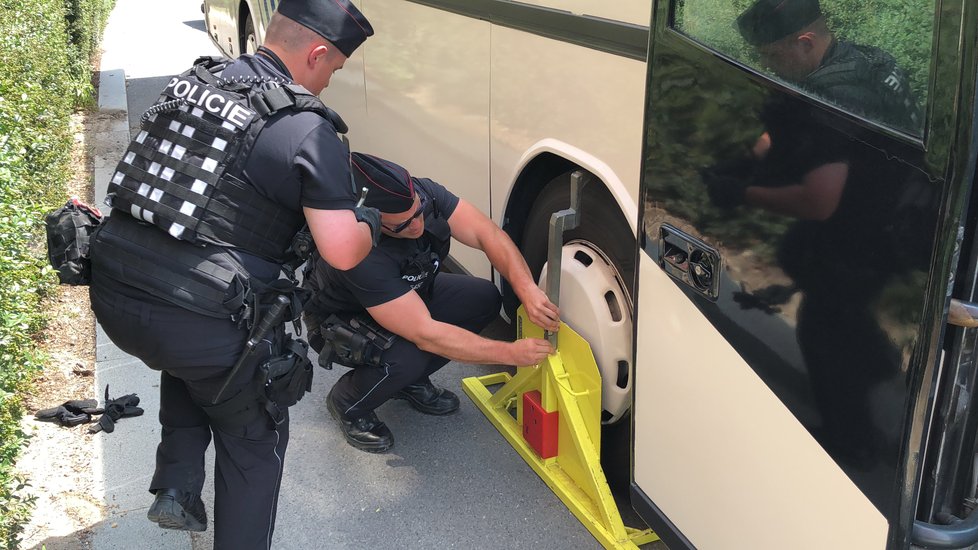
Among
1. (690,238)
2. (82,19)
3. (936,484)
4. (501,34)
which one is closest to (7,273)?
(501,34)

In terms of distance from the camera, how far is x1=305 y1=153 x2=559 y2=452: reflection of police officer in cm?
288

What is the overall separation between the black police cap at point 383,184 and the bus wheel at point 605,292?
1.72 feet

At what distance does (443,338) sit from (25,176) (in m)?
2.55

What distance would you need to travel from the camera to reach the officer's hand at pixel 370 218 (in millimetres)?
2231

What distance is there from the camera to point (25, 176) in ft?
13.6

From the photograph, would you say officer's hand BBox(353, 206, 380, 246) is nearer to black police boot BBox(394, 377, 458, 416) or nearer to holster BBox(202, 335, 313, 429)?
holster BBox(202, 335, 313, 429)

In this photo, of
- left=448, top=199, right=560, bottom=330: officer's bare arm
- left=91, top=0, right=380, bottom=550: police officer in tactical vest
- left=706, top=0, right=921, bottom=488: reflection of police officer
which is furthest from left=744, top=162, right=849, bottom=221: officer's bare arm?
left=448, top=199, right=560, bottom=330: officer's bare arm

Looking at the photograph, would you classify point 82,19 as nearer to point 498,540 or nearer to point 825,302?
point 498,540

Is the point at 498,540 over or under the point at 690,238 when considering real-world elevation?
under

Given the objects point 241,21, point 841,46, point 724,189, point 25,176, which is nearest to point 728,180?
point 724,189

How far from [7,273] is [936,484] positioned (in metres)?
2.90

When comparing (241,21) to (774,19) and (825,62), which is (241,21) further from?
(825,62)

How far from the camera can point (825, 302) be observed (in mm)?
1602

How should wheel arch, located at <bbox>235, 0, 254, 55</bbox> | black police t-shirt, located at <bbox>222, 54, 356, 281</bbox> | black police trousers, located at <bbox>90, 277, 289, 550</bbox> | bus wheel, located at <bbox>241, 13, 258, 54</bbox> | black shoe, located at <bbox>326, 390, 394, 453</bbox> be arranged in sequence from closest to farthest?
black police t-shirt, located at <bbox>222, 54, 356, 281</bbox>
black police trousers, located at <bbox>90, 277, 289, 550</bbox>
black shoe, located at <bbox>326, 390, 394, 453</bbox>
bus wheel, located at <bbox>241, 13, 258, 54</bbox>
wheel arch, located at <bbox>235, 0, 254, 55</bbox>
